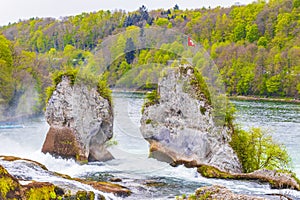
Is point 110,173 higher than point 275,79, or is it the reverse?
point 275,79

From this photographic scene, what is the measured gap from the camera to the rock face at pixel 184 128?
25.6 m

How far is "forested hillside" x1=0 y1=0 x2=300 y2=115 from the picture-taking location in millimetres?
69250

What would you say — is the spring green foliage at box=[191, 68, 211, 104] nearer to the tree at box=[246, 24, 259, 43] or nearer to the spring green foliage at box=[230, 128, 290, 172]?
the spring green foliage at box=[230, 128, 290, 172]

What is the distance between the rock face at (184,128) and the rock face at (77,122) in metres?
2.97

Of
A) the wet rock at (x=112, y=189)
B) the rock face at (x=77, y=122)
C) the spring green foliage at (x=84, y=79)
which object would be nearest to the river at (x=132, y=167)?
A: the wet rock at (x=112, y=189)

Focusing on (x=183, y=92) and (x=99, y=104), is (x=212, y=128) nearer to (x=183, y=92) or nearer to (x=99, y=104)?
(x=183, y=92)

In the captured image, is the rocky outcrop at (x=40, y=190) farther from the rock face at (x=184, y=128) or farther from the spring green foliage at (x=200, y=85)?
the spring green foliage at (x=200, y=85)

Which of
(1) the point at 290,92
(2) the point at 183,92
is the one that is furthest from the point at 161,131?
(1) the point at 290,92

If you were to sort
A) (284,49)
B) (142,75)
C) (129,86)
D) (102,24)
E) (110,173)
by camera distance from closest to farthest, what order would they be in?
(110,173) → (142,75) → (129,86) → (284,49) → (102,24)

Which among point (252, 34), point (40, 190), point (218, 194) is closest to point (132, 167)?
point (40, 190)

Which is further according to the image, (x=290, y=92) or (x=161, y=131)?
(x=290, y=92)

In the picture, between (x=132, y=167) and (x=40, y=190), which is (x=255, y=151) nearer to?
(x=132, y=167)

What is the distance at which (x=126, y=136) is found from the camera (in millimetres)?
37719

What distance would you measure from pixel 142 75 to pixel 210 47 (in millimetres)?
65937
